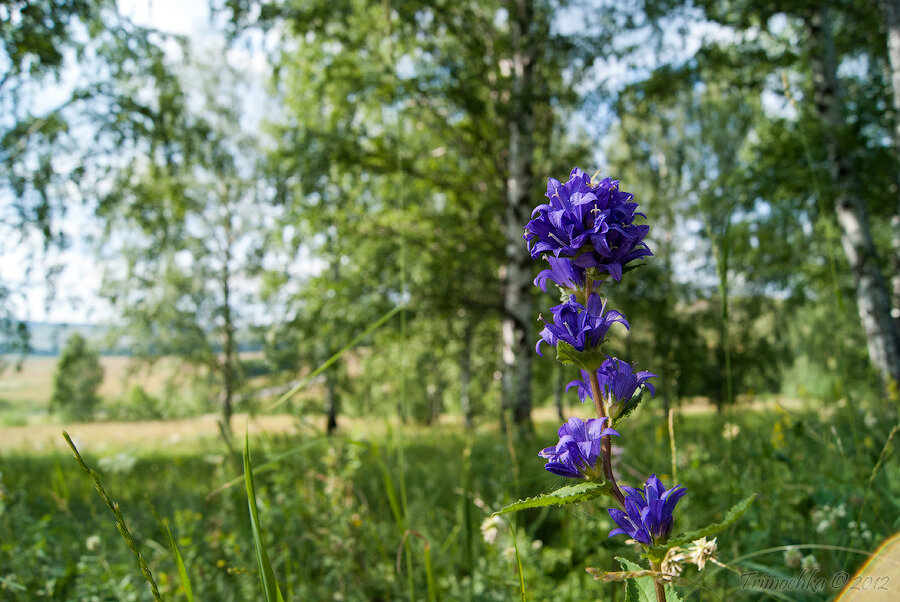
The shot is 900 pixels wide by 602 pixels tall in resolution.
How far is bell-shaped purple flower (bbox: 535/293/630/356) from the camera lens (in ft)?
2.73

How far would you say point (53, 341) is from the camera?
691 centimetres

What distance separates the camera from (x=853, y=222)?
23.0ft

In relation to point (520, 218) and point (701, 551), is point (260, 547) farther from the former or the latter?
point (520, 218)

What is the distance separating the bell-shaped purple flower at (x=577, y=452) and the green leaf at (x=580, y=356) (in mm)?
88

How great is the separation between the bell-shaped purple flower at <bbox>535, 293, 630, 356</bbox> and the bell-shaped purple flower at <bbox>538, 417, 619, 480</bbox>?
127 millimetres

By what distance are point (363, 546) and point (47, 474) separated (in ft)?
24.1

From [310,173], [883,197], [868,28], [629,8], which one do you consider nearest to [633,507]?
[310,173]

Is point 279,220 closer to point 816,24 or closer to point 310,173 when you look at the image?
point 310,173

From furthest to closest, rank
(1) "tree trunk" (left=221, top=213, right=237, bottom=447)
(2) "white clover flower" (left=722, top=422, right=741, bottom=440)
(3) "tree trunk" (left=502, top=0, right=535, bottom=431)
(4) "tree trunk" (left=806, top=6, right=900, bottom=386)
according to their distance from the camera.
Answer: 1. (1) "tree trunk" (left=221, top=213, right=237, bottom=447)
2. (4) "tree trunk" (left=806, top=6, right=900, bottom=386)
3. (3) "tree trunk" (left=502, top=0, right=535, bottom=431)
4. (2) "white clover flower" (left=722, top=422, right=741, bottom=440)

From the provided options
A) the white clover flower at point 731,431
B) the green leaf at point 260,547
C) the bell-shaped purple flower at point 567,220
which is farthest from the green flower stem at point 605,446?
the white clover flower at point 731,431

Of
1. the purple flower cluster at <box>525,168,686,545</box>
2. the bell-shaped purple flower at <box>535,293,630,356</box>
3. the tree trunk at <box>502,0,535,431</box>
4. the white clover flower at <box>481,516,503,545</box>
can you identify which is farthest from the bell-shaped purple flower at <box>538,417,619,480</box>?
the tree trunk at <box>502,0,535,431</box>

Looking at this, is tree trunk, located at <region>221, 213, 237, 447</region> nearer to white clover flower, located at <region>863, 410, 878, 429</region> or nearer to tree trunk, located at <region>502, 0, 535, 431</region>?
tree trunk, located at <region>502, 0, 535, 431</region>

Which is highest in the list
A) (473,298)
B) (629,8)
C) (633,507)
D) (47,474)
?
(629,8)

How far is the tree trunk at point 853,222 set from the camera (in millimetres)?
6824
